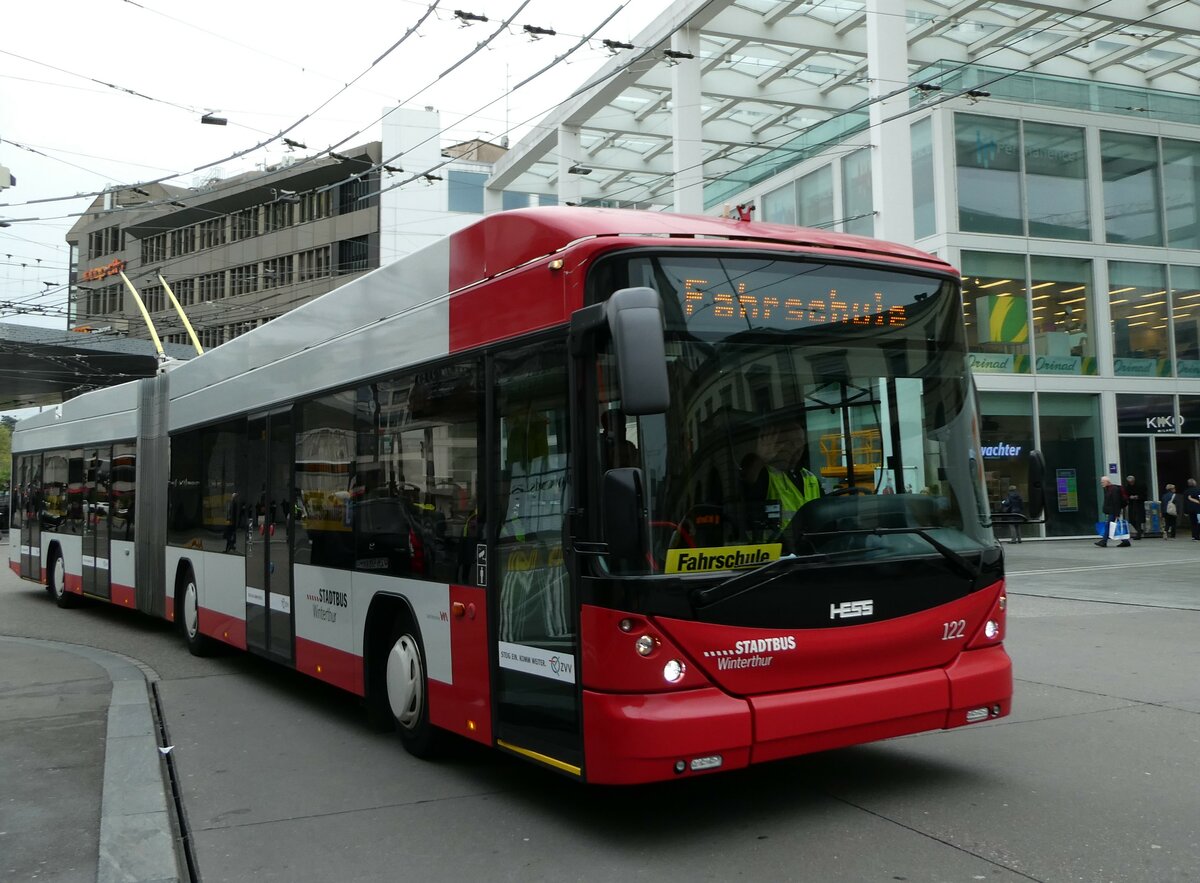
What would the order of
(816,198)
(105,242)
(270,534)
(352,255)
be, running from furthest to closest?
(105,242) < (352,255) < (816,198) < (270,534)

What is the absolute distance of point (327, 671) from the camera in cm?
802

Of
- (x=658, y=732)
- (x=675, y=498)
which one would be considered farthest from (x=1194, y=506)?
(x=658, y=732)

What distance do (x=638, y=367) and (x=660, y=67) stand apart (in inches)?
909

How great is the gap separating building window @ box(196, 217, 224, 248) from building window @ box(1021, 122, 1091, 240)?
47933 millimetres

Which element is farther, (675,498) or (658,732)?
(675,498)

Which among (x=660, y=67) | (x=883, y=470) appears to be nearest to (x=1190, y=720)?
(x=883, y=470)

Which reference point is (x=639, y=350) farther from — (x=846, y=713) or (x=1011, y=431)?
(x=1011, y=431)

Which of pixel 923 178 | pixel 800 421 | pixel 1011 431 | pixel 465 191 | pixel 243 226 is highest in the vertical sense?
pixel 243 226

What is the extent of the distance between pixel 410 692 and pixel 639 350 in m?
3.27

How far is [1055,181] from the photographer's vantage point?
1026 inches

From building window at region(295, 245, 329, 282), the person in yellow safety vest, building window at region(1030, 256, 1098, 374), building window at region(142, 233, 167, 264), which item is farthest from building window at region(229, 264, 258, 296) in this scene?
the person in yellow safety vest

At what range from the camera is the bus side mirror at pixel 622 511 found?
4.69 m

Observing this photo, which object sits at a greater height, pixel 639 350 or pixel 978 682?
pixel 639 350

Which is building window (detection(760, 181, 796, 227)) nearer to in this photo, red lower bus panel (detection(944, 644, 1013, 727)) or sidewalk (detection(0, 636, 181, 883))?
sidewalk (detection(0, 636, 181, 883))
